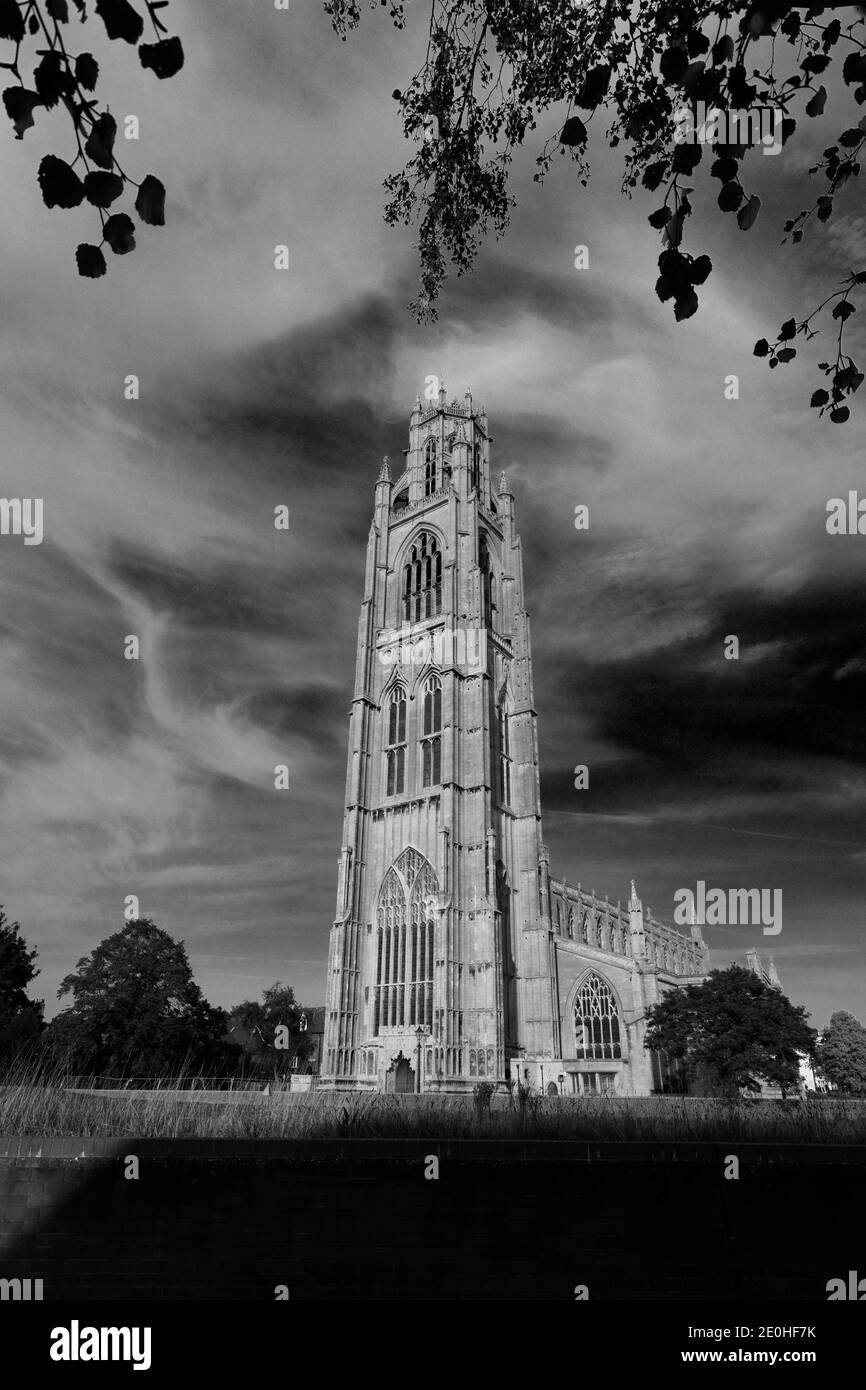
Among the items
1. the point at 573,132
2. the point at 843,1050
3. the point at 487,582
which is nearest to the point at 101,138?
the point at 573,132

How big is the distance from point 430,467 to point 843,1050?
204 feet

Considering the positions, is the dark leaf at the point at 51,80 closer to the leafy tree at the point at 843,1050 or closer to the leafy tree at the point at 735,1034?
the leafy tree at the point at 735,1034

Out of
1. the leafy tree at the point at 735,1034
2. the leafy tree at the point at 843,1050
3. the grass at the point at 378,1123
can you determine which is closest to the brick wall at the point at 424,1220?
the grass at the point at 378,1123

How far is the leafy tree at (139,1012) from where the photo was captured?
38906mm

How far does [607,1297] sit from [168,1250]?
3794 mm

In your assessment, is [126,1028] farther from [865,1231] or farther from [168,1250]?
[865,1231]

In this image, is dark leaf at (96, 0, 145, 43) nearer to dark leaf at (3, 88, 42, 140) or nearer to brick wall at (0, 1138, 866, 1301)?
dark leaf at (3, 88, 42, 140)

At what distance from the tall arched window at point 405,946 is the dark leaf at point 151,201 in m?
42.7

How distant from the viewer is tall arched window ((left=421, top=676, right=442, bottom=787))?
48.8m

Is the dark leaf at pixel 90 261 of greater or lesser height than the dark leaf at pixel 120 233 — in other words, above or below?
below

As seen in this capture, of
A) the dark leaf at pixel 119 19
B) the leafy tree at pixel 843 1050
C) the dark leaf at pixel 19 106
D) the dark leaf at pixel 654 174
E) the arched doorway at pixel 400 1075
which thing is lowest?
the leafy tree at pixel 843 1050

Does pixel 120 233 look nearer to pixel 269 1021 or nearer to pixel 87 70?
pixel 87 70

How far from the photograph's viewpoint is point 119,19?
3336 mm
